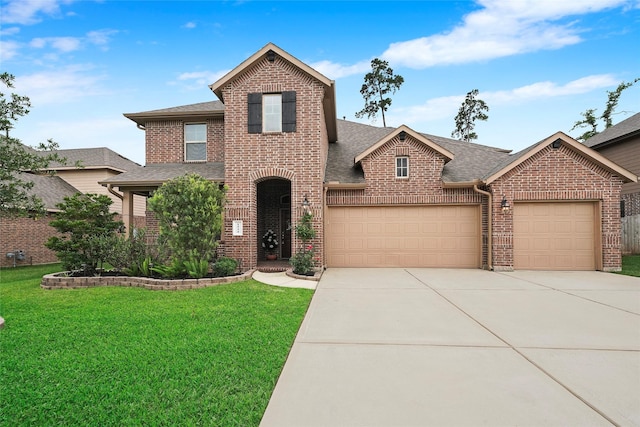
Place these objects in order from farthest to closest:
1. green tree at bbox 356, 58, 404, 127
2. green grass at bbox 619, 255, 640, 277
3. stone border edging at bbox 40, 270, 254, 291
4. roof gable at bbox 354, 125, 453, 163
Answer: green tree at bbox 356, 58, 404, 127 → roof gable at bbox 354, 125, 453, 163 → green grass at bbox 619, 255, 640, 277 → stone border edging at bbox 40, 270, 254, 291

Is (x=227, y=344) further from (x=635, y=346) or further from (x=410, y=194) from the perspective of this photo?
(x=410, y=194)

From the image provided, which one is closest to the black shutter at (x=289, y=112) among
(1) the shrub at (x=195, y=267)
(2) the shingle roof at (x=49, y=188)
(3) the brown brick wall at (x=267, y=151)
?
(3) the brown brick wall at (x=267, y=151)

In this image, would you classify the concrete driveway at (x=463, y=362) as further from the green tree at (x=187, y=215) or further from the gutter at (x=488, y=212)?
the green tree at (x=187, y=215)

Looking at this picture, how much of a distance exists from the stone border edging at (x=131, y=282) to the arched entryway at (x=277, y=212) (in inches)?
175

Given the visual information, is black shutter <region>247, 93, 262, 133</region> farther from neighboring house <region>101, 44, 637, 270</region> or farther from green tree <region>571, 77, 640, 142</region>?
green tree <region>571, 77, 640, 142</region>

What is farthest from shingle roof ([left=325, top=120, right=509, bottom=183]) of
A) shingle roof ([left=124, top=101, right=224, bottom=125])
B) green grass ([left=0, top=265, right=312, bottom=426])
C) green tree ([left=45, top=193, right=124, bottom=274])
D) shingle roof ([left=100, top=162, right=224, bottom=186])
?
green tree ([left=45, top=193, right=124, bottom=274])

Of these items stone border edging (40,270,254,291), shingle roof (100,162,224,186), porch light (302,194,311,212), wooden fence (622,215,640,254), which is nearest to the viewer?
stone border edging (40,270,254,291)

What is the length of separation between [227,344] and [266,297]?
2399 millimetres

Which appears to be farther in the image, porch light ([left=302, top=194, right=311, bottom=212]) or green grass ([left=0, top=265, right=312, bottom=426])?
porch light ([left=302, top=194, right=311, bottom=212])

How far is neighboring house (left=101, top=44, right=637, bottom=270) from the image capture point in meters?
9.41

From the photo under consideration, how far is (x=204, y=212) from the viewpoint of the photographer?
7.59m

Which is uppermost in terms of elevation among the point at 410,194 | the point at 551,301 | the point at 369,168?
the point at 369,168

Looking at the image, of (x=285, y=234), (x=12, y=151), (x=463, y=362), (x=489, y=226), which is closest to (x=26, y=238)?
(x=12, y=151)

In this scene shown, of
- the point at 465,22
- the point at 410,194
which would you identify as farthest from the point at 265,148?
the point at 465,22
